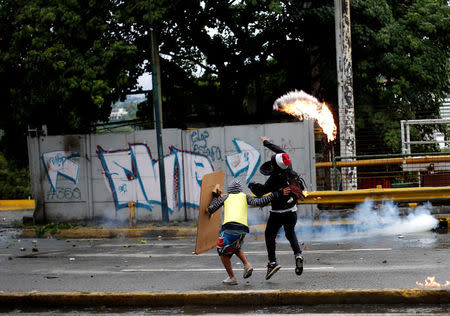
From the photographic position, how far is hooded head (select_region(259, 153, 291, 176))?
7965mm

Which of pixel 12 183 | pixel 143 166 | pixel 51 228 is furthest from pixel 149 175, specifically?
pixel 12 183

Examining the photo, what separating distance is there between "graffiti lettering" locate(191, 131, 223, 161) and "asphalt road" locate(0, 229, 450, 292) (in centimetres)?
295

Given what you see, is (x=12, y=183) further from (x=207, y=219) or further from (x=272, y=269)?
(x=272, y=269)

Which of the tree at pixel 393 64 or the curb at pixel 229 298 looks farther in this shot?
the tree at pixel 393 64

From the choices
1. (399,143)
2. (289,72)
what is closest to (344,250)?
(399,143)

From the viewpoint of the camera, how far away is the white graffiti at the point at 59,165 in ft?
55.2

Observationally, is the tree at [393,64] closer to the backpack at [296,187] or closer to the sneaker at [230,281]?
the backpack at [296,187]

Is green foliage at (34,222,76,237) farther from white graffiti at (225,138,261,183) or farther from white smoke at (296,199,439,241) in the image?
white smoke at (296,199,439,241)

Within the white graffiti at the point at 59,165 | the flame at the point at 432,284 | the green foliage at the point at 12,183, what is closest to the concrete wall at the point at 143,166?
the white graffiti at the point at 59,165

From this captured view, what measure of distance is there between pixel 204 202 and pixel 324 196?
6.28 meters

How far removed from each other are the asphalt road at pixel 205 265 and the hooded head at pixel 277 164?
1.45 m

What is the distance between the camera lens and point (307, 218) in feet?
48.9

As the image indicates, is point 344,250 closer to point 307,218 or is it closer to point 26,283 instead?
point 307,218

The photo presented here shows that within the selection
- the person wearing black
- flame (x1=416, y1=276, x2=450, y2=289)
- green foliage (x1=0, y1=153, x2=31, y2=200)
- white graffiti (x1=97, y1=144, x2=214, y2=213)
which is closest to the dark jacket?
the person wearing black
